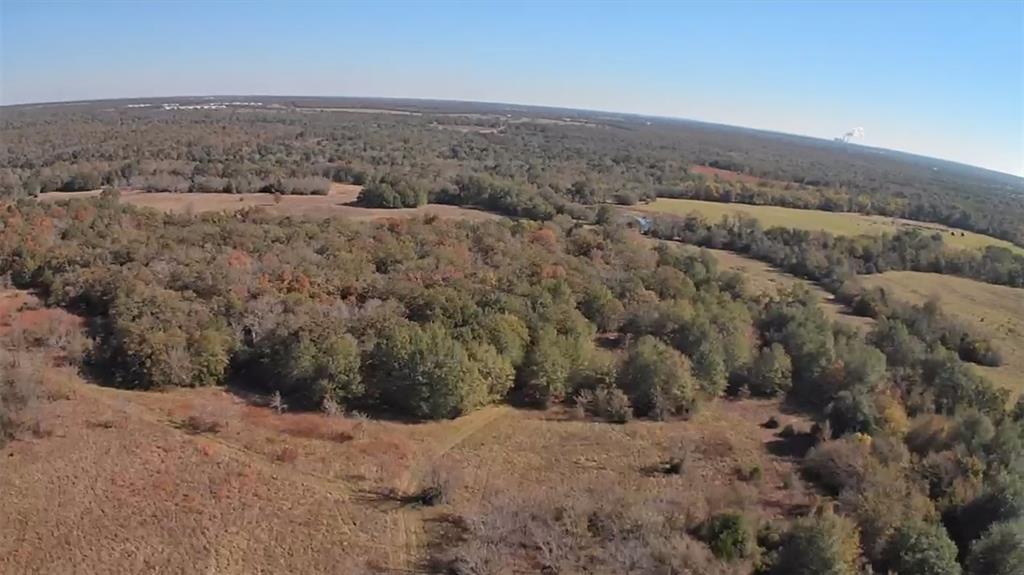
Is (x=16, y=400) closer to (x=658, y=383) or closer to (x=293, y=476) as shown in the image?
(x=293, y=476)

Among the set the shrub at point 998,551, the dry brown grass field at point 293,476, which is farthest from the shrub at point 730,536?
the shrub at point 998,551

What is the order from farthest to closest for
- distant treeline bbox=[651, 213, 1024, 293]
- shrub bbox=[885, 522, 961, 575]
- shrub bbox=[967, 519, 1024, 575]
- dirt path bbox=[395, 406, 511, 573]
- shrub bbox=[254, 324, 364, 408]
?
distant treeline bbox=[651, 213, 1024, 293], shrub bbox=[254, 324, 364, 408], dirt path bbox=[395, 406, 511, 573], shrub bbox=[885, 522, 961, 575], shrub bbox=[967, 519, 1024, 575]

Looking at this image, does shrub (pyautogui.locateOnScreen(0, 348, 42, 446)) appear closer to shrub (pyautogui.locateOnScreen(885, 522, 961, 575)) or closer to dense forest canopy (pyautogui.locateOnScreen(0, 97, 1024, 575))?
dense forest canopy (pyautogui.locateOnScreen(0, 97, 1024, 575))

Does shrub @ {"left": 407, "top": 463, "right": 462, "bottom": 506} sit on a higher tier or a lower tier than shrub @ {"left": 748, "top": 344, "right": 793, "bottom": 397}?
lower

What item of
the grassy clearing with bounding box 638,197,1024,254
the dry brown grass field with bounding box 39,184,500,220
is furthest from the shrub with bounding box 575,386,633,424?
the grassy clearing with bounding box 638,197,1024,254

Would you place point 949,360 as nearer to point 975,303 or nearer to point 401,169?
point 975,303

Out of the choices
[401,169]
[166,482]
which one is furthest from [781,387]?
[401,169]

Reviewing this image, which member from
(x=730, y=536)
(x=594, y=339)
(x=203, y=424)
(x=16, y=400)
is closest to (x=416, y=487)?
(x=203, y=424)

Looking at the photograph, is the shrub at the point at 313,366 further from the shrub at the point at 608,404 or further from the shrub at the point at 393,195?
the shrub at the point at 393,195
